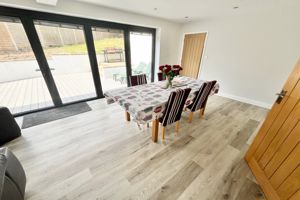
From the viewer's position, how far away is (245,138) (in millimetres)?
1994

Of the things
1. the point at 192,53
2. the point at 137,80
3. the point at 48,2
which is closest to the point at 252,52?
the point at 192,53

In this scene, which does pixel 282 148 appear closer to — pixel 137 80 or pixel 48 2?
pixel 137 80

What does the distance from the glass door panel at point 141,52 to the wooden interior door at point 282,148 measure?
3523 millimetres

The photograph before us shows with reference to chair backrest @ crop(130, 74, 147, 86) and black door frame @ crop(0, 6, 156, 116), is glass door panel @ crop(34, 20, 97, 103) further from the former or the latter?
chair backrest @ crop(130, 74, 147, 86)

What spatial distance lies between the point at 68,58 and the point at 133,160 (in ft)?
9.44

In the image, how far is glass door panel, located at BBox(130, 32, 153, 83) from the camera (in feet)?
12.1

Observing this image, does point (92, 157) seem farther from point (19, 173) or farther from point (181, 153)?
point (181, 153)

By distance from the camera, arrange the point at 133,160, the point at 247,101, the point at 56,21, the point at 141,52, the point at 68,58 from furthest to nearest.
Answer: the point at 141,52 < the point at 247,101 < the point at 68,58 < the point at 56,21 < the point at 133,160

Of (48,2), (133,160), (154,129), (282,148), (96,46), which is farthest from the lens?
(96,46)

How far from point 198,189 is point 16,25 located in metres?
3.94

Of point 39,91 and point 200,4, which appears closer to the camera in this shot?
point 200,4

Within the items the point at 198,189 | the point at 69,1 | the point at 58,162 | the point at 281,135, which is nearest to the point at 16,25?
the point at 69,1

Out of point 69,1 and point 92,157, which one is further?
point 69,1

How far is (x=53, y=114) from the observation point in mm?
2586
